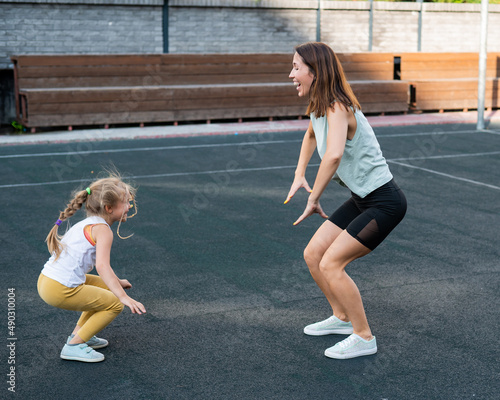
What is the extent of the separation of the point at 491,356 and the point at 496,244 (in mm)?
3098

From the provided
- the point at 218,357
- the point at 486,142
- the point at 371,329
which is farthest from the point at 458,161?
the point at 218,357

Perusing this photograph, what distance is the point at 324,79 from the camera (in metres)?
4.36

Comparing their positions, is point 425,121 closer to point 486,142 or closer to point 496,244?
point 486,142

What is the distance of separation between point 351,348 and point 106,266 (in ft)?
5.50

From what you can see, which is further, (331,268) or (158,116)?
(158,116)

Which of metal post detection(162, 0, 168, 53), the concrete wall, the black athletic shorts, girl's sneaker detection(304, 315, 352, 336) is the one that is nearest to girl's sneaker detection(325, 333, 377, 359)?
girl's sneaker detection(304, 315, 352, 336)

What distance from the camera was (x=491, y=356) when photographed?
4691 mm

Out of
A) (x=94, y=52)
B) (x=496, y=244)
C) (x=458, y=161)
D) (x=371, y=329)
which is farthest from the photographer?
(x=94, y=52)

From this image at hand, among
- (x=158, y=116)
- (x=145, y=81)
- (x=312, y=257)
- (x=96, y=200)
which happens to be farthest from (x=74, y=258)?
(x=145, y=81)

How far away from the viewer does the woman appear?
Result: 4352 mm

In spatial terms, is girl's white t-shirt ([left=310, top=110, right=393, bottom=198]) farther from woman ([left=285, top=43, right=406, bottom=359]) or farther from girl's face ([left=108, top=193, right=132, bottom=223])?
girl's face ([left=108, top=193, right=132, bottom=223])

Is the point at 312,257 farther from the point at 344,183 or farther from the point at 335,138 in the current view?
the point at 335,138

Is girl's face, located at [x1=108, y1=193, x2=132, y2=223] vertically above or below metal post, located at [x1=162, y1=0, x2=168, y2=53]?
below

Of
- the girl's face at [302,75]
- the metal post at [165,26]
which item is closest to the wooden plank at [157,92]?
the metal post at [165,26]
